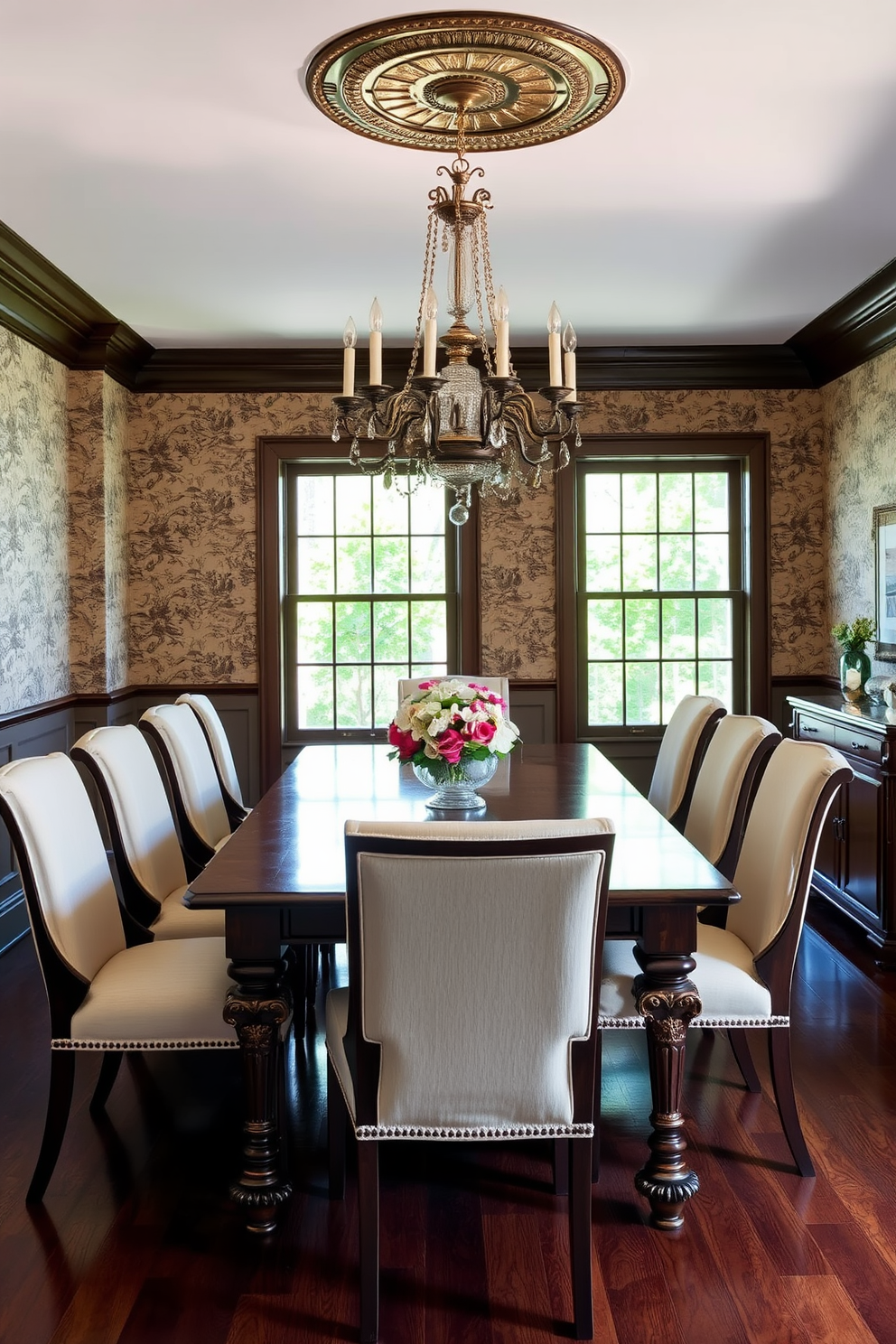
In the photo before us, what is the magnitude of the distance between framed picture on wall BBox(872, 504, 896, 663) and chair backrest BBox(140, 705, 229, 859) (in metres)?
3.05

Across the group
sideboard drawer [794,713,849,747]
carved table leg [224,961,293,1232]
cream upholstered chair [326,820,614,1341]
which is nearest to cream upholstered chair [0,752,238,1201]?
carved table leg [224,961,293,1232]

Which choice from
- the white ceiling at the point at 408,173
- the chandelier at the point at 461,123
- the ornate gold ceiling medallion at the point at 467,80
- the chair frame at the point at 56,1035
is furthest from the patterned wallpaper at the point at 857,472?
the chair frame at the point at 56,1035

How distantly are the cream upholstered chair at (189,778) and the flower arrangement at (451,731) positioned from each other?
2.68ft

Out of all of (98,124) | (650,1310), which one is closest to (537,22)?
(98,124)

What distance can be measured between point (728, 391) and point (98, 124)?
12.7ft

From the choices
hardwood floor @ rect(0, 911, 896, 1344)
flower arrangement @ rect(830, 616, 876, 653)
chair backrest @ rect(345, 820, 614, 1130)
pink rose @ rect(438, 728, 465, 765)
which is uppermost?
flower arrangement @ rect(830, 616, 876, 653)

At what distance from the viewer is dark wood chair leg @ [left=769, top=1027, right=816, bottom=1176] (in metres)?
2.69

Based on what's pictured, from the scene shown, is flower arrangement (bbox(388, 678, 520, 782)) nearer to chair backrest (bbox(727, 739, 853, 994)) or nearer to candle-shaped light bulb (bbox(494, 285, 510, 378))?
chair backrest (bbox(727, 739, 853, 994))

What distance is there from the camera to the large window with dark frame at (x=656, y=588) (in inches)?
250

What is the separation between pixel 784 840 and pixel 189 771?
2.01m

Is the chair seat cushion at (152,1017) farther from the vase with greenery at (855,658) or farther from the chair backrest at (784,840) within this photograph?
the vase with greenery at (855,658)

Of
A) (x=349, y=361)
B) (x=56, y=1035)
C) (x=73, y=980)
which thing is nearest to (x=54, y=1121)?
(x=56, y=1035)

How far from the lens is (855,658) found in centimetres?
516

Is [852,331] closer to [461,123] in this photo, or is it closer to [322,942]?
[461,123]
